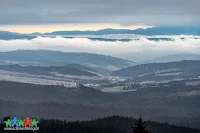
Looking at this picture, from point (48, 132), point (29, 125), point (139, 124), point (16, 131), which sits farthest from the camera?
point (48, 132)

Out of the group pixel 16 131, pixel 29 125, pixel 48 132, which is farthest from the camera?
pixel 48 132

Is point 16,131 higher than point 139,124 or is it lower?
lower

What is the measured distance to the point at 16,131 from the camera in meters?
182

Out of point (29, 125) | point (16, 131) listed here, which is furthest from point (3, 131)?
point (29, 125)

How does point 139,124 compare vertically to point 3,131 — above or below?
above

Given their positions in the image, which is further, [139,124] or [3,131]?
[3,131]

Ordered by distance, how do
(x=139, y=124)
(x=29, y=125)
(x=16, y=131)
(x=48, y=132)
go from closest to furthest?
1. (x=139, y=124)
2. (x=29, y=125)
3. (x=16, y=131)
4. (x=48, y=132)

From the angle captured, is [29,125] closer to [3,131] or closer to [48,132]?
[3,131]

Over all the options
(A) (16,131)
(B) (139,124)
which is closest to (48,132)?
(A) (16,131)

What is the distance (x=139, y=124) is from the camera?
80.8m

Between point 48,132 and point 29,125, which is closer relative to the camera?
point 29,125

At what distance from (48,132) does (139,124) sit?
122m

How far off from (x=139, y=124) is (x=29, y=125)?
93.7 m

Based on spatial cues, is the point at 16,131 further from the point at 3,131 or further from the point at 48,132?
the point at 48,132
